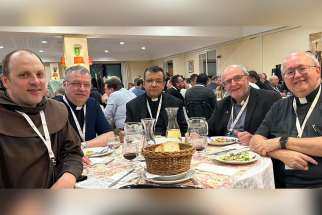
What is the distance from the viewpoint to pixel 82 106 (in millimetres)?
2703

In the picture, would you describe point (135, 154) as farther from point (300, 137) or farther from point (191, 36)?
point (191, 36)

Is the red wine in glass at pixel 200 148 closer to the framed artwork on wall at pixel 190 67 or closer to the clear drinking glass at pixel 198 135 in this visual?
the clear drinking glass at pixel 198 135

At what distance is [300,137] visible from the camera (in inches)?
77.7

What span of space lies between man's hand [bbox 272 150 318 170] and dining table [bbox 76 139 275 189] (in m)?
0.14

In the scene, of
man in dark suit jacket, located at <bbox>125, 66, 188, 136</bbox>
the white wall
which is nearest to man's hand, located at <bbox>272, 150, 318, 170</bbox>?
man in dark suit jacket, located at <bbox>125, 66, 188, 136</bbox>

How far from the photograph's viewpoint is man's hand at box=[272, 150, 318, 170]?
6.09 feet

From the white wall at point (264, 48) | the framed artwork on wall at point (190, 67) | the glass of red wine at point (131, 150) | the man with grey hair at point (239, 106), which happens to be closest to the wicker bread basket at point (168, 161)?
the glass of red wine at point (131, 150)

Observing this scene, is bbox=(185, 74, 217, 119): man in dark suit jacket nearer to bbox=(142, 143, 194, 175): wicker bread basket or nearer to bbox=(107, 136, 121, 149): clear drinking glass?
bbox=(107, 136, 121, 149): clear drinking glass

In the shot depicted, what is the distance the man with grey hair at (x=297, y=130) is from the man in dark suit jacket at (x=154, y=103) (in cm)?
110

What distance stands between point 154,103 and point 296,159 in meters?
1.65

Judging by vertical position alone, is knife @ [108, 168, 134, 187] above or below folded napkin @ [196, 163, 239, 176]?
above

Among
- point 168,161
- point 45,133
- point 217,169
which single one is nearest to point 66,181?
point 45,133

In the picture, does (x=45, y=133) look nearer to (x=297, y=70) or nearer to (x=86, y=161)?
(x=86, y=161)

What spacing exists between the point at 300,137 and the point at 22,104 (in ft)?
5.82
